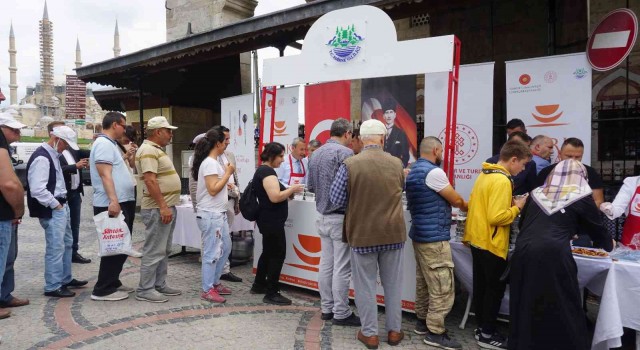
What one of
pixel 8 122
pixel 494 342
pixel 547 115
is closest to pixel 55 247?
pixel 8 122

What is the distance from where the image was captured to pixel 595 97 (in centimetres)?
761

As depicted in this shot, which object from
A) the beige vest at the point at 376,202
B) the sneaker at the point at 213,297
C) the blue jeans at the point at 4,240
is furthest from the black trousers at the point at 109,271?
the beige vest at the point at 376,202

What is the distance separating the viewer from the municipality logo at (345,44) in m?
4.45

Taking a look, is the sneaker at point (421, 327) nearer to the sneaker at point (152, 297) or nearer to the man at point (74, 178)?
the sneaker at point (152, 297)

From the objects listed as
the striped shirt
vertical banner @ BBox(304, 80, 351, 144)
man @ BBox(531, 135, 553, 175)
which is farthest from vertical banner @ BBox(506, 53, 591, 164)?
the striped shirt

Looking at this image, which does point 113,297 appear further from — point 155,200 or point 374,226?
point 374,226

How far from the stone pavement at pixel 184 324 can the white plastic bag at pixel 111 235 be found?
1.86 ft

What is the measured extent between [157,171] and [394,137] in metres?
2.99

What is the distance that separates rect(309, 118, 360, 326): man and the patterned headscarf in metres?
1.57

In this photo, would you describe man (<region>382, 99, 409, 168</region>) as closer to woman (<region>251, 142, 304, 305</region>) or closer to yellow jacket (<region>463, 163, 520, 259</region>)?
woman (<region>251, 142, 304, 305</region>)

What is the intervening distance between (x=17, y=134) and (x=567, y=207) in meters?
4.73

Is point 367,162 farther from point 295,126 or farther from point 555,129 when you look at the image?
point 295,126

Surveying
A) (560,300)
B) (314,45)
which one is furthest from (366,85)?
(560,300)

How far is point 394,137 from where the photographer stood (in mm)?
5723
